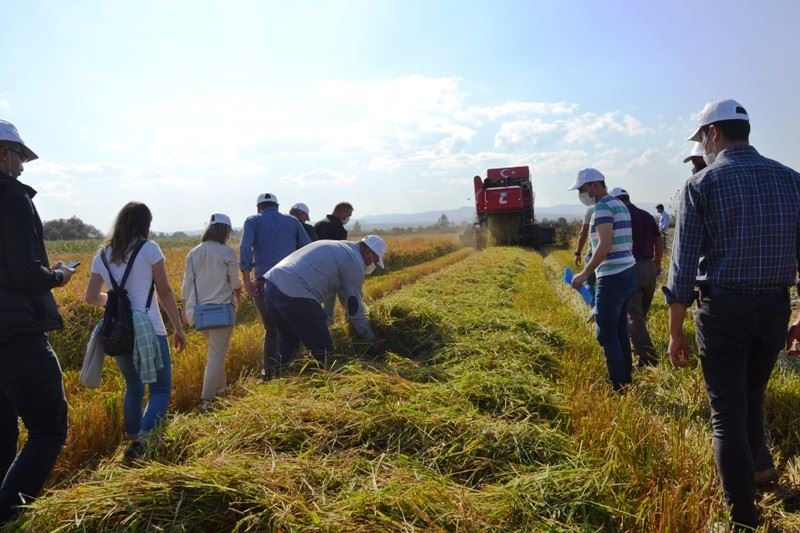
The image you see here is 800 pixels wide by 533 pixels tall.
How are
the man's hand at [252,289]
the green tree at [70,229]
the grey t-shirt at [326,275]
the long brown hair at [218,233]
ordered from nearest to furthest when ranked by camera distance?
the grey t-shirt at [326,275] < the long brown hair at [218,233] < the man's hand at [252,289] < the green tree at [70,229]

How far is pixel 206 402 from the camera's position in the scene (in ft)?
13.3

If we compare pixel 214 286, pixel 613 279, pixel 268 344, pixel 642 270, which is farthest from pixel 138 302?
pixel 642 270

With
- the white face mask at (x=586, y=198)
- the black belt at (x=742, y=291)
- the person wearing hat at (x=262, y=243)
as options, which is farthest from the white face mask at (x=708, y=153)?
the person wearing hat at (x=262, y=243)

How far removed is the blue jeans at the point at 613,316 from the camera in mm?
3971

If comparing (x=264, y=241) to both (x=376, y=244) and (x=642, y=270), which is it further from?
(x=642, y=270)

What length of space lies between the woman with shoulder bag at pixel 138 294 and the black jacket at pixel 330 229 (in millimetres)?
3181

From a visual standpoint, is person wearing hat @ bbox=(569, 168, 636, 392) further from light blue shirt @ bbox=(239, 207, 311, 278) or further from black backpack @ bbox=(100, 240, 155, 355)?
black backpack @ bbox=(100, 240, 155, 355)

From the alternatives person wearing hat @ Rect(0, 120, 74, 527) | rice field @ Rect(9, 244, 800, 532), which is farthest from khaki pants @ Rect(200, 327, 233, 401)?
person wearing hat @ Rect(0, 120, 74, 527)

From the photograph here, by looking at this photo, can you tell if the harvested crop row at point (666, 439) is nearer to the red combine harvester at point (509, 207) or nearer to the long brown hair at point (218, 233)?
the long brown hair at point (218, 233)

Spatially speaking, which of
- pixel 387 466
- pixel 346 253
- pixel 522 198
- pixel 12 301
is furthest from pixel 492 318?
pixel 522 198

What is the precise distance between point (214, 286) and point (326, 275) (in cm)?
96

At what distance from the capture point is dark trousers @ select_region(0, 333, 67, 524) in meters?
2.24

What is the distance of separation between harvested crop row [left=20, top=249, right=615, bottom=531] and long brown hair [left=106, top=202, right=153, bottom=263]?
3.71ft

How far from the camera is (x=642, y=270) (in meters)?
4.99
